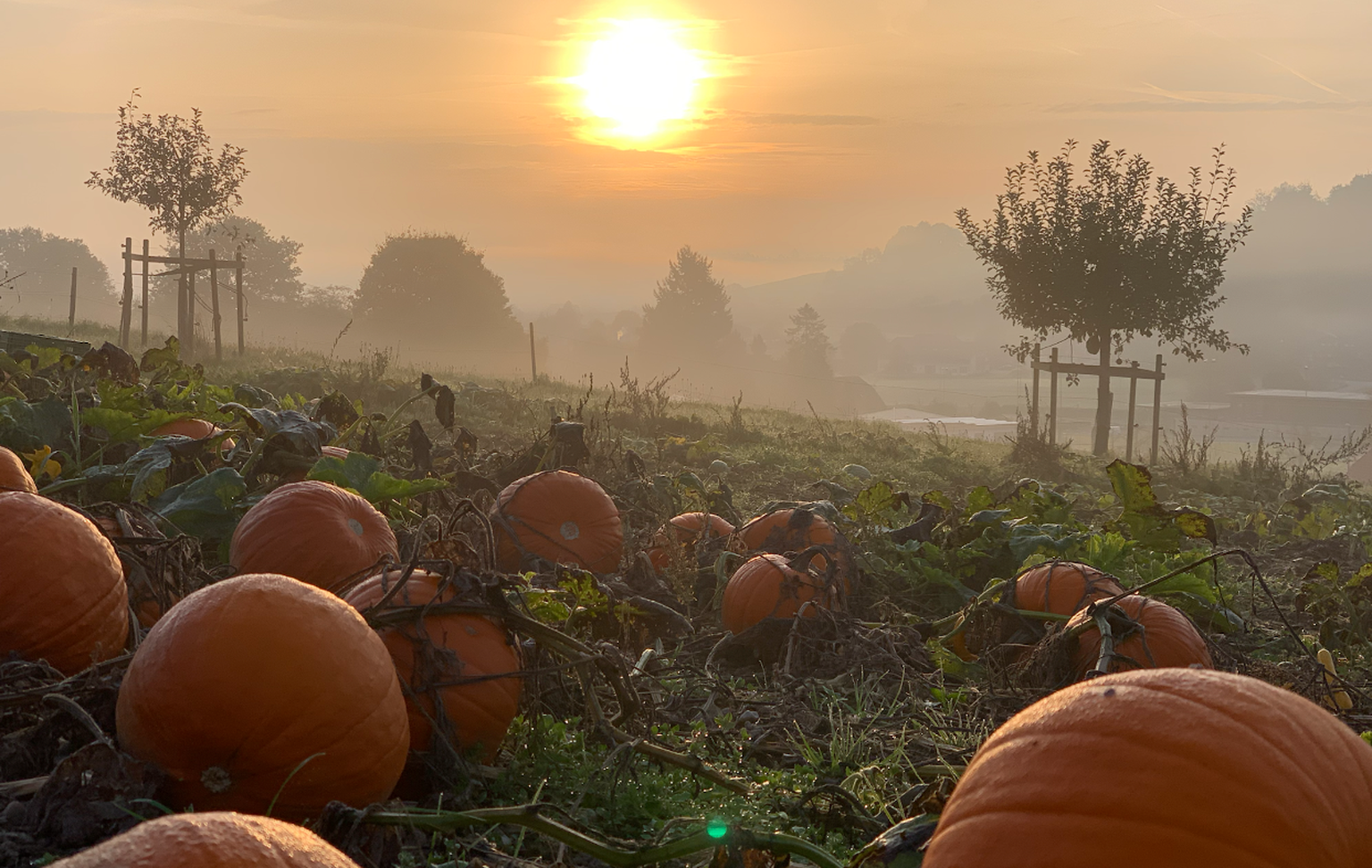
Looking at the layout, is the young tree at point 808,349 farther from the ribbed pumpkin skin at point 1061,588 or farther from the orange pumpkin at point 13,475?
the orange pumpkin at point 13,475

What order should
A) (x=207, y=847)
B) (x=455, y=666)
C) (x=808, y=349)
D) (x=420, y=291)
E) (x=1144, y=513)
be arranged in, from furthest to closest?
(x=808, y=349) < (x=420, y=291) < (x=1144, y=513) < (x=455, y=666) < (x=207, y=847)

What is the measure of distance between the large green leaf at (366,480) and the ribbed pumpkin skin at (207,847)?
3.13 meters

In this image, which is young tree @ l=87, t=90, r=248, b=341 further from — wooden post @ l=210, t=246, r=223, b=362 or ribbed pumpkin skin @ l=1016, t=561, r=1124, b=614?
ribbed pumpkin skin @ l=1016, t=561, r=1124, b=614

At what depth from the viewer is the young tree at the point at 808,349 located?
106m

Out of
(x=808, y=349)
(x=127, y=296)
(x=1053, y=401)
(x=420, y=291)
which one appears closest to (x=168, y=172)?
(x=127, y=296)

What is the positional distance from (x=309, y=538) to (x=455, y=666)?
4.31ft

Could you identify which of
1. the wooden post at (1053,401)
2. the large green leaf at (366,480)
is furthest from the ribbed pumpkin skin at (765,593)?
the wooden post at (1053,401)

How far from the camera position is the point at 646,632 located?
4.84 m

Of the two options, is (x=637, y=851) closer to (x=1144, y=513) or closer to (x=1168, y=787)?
(x=1168, y=787)

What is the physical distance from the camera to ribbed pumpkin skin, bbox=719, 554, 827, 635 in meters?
4.65

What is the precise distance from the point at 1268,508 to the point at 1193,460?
15.4 feet

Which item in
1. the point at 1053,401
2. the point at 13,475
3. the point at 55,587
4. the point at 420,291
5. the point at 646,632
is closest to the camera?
the point at 55,587

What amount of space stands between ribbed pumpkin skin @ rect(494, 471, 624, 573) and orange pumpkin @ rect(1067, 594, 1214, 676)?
260 cm

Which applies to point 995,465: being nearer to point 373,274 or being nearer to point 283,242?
point 373,274
